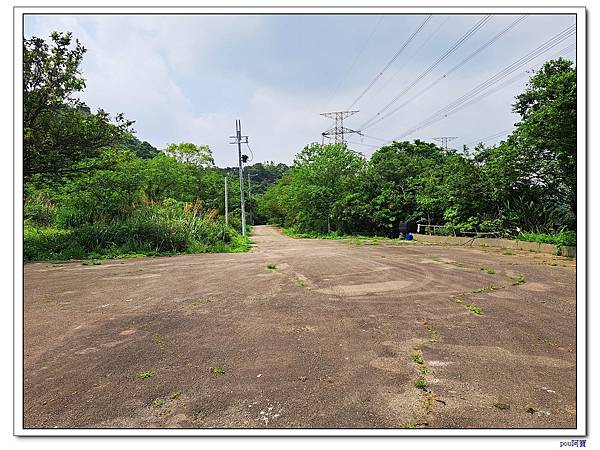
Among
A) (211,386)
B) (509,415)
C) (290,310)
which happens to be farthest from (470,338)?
(211,386)

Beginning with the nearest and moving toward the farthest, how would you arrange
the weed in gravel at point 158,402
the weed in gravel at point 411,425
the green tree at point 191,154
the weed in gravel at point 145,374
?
the weed in gravel at point 411,425 → the weed in gravel at point 158,402 → the weed in gravel at point 145,374 → the green tree at point 191,154

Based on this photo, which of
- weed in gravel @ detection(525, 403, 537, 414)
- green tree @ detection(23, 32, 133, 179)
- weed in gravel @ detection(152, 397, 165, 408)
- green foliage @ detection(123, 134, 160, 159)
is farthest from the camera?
green foliage @ detection(123, 134, 160, 159)

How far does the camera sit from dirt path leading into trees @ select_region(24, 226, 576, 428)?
81.1 inches

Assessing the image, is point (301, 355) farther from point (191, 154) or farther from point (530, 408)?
point (191, 154)

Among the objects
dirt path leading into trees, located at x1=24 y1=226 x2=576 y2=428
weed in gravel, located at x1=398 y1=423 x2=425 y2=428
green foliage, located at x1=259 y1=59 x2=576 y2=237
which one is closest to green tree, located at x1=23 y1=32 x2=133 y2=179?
dirt path leading into trees, located at x1=24 y1=226 x2=576 y2=428

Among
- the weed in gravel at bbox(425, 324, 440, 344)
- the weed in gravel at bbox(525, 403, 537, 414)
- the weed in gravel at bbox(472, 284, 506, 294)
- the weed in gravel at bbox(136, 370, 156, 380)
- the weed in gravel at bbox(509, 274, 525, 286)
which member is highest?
the weed in gravel at bbox(509, 274, 525, 286)

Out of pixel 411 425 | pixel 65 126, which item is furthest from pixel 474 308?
pixel 65 126

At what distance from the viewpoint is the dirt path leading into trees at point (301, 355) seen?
2061 millimetres

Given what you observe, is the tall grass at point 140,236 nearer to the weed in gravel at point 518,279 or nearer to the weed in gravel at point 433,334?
the weed in gravel at point 433,334

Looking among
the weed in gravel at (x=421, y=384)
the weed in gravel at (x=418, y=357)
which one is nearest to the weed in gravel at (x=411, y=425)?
the weed in gravel at (x=421, y=384)

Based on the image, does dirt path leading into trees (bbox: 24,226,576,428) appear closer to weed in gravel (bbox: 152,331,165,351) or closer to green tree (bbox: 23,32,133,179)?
weed in gravel (bbox: 152,331,165,351)
